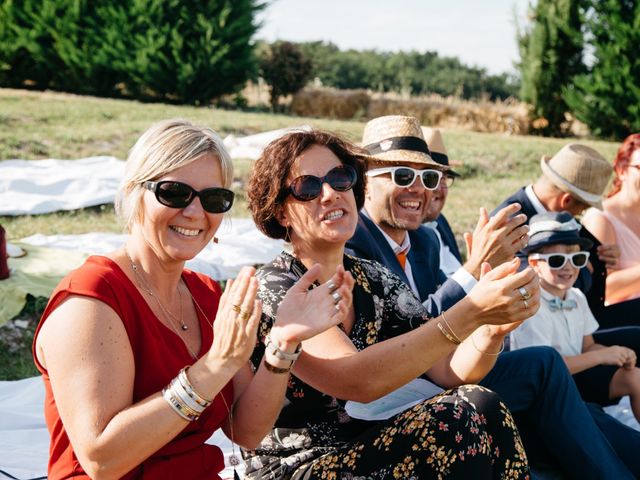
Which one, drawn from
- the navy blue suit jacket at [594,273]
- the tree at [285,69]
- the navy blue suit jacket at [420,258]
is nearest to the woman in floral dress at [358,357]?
the navy blue suit jacket at [420,258]

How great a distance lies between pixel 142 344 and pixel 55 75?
18000 mm

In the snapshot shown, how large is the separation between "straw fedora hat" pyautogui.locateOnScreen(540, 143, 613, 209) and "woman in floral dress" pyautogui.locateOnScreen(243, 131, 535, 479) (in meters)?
2.32

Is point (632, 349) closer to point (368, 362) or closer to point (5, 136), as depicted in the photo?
point (368, 362)

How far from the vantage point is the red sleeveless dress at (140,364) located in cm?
208

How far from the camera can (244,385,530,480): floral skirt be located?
2426 mm

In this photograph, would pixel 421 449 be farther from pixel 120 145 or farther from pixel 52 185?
pixel 120 145

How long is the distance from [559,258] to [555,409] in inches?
44.9

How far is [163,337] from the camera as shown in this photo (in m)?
2.24

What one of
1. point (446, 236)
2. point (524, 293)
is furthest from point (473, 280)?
point (446, 236)

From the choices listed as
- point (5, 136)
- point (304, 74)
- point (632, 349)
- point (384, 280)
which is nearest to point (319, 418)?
point (384, 280)

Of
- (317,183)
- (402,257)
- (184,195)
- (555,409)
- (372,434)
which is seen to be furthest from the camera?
(402,257)

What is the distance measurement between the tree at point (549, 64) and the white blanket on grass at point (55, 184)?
11.8m

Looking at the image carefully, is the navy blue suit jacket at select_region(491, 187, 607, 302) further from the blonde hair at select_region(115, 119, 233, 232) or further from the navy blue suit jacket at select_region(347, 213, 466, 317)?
the blonde hair at select_region(115, 119, 233, 232)

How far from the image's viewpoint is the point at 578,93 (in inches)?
687
